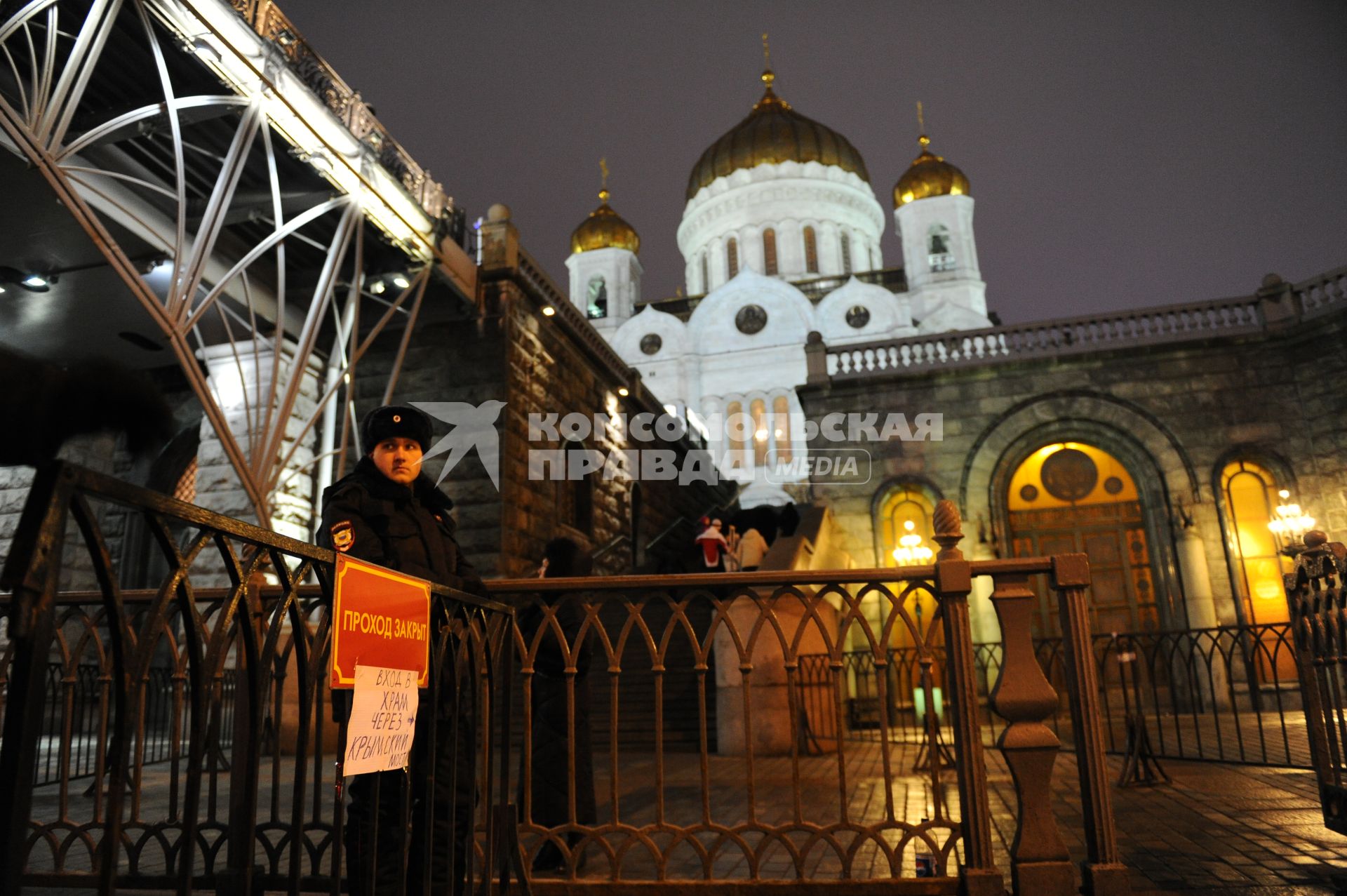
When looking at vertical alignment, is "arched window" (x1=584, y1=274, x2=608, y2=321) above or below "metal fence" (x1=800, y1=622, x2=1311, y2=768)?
above

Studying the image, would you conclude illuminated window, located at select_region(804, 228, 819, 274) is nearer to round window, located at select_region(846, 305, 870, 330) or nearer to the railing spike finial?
round window, located at select_region(846, 305, 870, 330)

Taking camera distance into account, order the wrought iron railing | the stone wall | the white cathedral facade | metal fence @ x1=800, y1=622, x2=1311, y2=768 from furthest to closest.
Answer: the white cathedral facade → the stone wall → metal fence @ x1=800, y1=622, x2=1311, y2=768 → the wrought iron railing

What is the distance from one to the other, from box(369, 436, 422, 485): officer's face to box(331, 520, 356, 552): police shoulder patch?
17.8 inches

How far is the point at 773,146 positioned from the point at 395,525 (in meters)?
47.0

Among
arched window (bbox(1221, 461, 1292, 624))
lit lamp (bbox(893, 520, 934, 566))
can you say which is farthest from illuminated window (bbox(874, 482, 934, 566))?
arched window (bbox(1221, 461, 1292, 624))

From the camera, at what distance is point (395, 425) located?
3492mm

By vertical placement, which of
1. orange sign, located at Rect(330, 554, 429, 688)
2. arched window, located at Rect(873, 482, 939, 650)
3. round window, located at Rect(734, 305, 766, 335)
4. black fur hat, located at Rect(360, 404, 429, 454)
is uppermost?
round window, located at Rect(734, 305, 766, 335)

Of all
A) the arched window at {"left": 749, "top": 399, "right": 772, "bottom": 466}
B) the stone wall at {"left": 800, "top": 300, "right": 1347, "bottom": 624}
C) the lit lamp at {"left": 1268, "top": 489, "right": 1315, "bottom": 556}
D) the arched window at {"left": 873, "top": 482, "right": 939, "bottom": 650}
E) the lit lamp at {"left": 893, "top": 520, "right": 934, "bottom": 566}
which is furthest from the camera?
the arched window at {"left": 749, "top": 399, "right": 772, "bottom": 466}

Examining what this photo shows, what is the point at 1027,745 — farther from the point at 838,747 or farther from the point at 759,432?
the point at 759,432

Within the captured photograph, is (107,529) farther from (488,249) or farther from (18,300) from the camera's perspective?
(488,249)

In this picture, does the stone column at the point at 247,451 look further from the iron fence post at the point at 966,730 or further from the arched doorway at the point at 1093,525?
the arched doorway at the point at 1093,525

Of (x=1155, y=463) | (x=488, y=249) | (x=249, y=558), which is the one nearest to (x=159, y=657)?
(x=488, y=249)

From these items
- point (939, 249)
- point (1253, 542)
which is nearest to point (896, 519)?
point (1253, 542)

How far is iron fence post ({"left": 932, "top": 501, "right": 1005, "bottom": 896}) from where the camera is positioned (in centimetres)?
351
